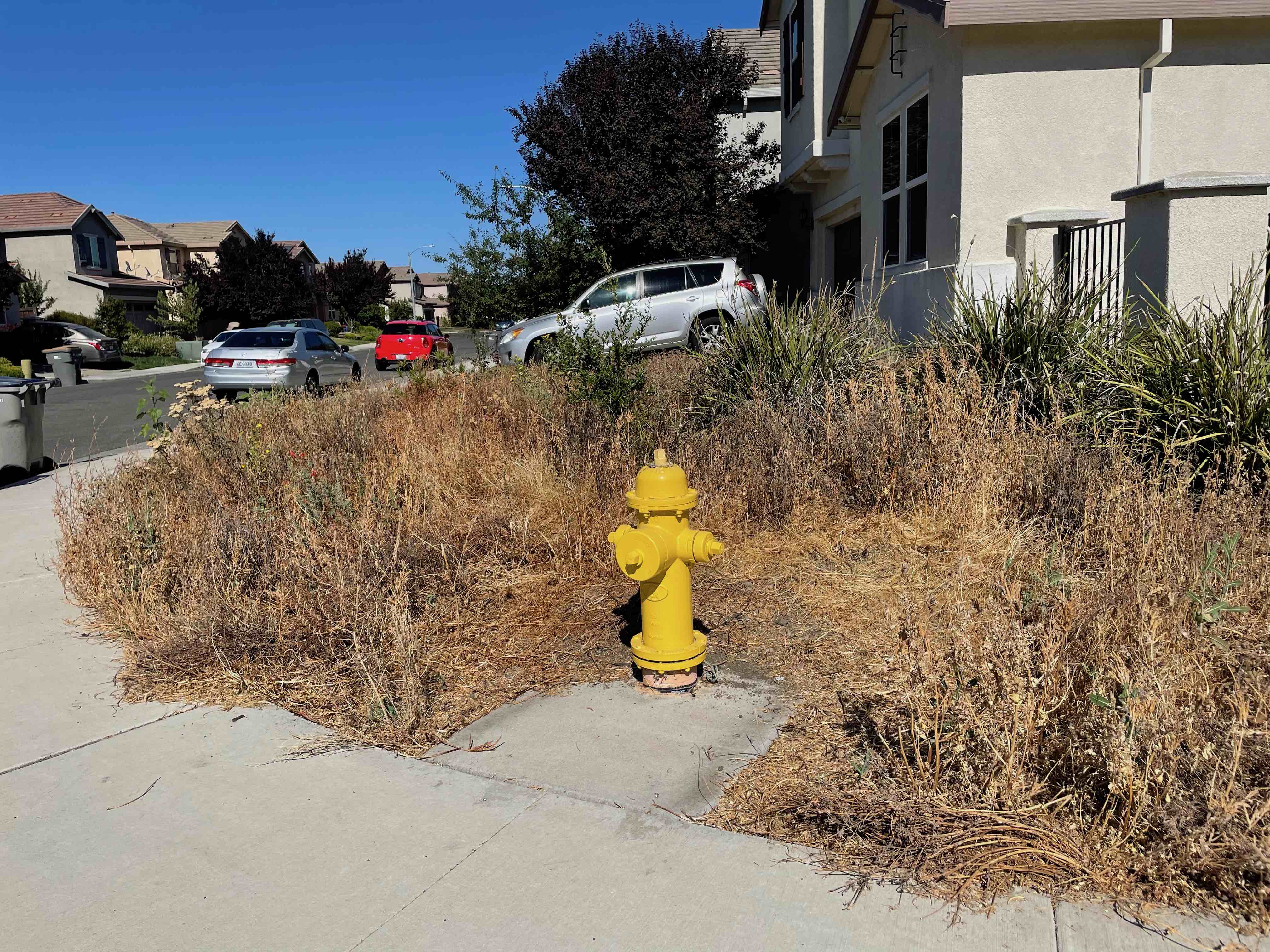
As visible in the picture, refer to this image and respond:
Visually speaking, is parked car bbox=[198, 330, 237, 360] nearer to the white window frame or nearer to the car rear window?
the car rear window

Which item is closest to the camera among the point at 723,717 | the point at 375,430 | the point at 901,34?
the point at 723,717

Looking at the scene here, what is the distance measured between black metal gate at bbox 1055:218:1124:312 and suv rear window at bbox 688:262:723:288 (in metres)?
6.76

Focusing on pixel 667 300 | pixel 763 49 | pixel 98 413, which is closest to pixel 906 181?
→ pixel 667 300

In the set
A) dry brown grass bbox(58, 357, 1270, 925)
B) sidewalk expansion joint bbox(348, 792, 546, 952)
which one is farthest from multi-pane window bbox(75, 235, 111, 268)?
sidewalk expansion joint bbox(348, 792, 546, 952)

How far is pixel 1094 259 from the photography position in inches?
334

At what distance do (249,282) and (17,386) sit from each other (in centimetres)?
4393

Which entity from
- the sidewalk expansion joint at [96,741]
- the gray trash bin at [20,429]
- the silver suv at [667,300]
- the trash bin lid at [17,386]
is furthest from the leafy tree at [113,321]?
the sidewalk expansion joint at [96,741]

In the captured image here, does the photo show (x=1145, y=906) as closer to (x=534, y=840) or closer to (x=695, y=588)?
(x=534, y=840)

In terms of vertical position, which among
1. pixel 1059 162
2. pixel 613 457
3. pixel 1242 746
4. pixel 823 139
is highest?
pixel 823 139

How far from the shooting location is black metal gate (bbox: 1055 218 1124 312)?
294 inches

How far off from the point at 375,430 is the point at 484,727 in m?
4.74

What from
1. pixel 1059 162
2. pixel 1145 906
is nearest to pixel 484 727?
pixel 1145 906

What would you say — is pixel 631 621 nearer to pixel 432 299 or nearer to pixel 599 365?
pixel 599 365

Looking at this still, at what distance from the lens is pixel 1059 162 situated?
927cm
